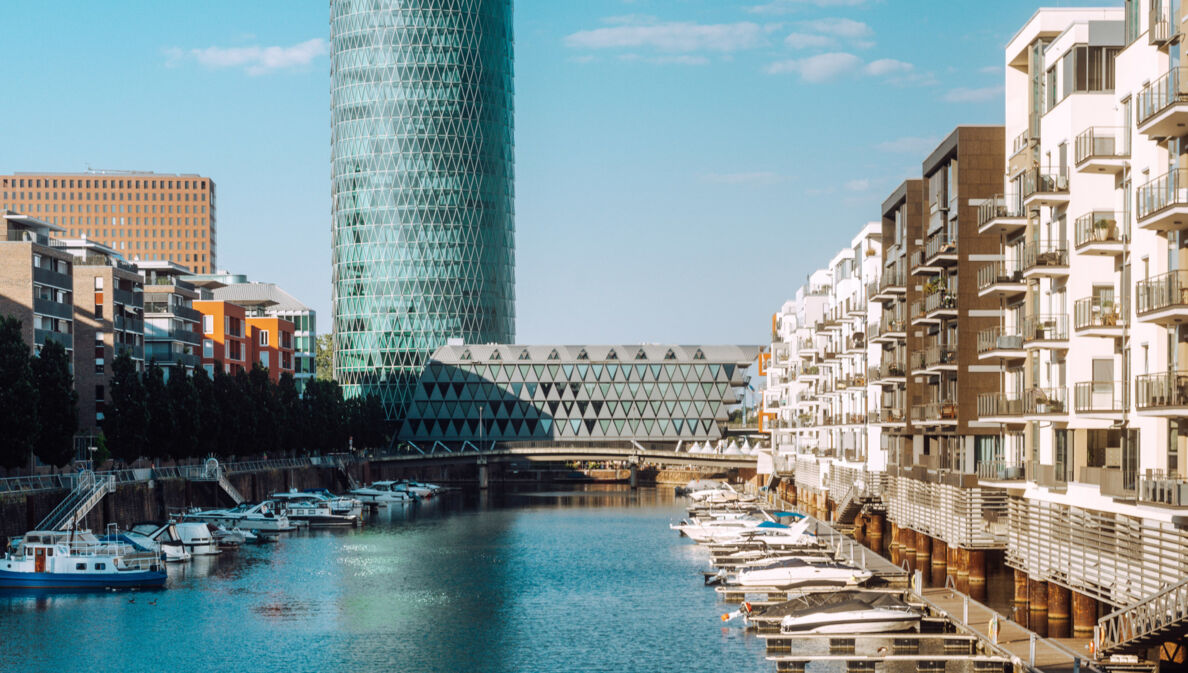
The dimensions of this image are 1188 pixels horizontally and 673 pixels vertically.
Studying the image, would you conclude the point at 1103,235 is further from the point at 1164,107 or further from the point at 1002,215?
the point at 1002,215

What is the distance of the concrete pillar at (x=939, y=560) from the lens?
3648 inches

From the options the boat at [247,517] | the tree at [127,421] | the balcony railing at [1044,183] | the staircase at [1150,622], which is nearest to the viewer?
the staircase at [1150,622]

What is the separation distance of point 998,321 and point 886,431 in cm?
2997

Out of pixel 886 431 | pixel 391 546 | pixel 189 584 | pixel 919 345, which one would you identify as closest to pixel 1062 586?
pixel 919 345

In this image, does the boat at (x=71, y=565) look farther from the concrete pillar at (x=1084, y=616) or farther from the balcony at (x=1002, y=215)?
the concrete pillar at (x=1084, y=616)

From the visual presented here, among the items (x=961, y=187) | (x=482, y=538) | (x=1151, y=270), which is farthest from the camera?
(x=482, y=538)

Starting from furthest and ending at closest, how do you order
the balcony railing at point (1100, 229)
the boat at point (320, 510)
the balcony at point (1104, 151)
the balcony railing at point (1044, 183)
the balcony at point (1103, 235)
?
the boat at point (320, 510) < the balcony railing at point (1044, 183) < the balcony at point (1104, 151) < the balcony railing at point (1100, 229) < the balcony at point (1103, 235)

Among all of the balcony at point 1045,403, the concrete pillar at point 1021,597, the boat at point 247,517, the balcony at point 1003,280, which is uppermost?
the balcony at point 1003,280

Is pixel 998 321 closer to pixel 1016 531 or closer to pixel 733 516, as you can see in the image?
pixel 1016 531

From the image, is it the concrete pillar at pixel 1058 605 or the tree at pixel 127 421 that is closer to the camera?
the concrete pillar at pixel 1058 605

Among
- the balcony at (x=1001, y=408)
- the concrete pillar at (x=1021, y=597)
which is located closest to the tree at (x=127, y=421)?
the balcony at (x=1001, y=408)

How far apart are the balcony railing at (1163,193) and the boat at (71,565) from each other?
6878 cm

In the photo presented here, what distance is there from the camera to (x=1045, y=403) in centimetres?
6981

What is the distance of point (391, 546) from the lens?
133000 millimetres
